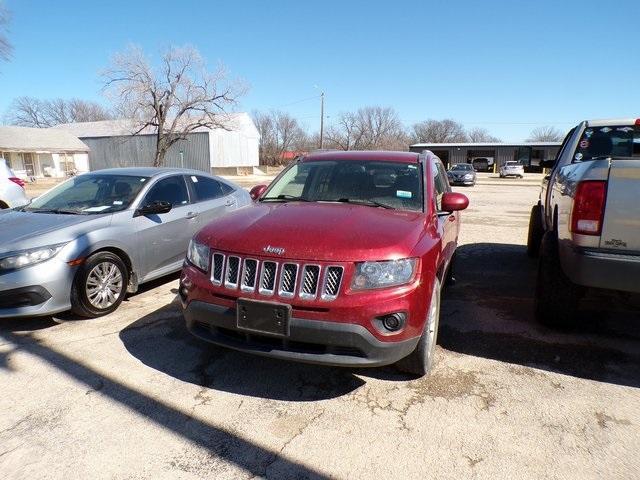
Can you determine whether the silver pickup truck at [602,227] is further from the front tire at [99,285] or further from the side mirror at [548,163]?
the front tire at [99,285]

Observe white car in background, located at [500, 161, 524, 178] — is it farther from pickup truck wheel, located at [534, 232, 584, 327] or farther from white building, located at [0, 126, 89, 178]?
white building, located at [0, 126, 89, 178]

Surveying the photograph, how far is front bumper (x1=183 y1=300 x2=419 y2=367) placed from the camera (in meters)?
2.63

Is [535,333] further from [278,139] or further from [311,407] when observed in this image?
[278,139]

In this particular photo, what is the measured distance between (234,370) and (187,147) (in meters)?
46.7

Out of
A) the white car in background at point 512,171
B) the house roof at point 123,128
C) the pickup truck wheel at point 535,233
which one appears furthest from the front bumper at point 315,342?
the white car in background at point 512,171

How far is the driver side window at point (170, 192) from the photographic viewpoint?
5246mm

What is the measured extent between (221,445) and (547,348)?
285cm

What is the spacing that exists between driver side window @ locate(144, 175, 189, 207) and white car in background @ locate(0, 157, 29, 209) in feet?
13.1

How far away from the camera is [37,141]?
139 feet

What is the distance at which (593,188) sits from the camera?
3.06 meters

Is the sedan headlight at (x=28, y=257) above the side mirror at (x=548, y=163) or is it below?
below

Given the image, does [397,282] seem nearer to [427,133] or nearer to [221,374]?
[221,374]

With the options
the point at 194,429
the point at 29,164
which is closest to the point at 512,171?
the point at 194,429

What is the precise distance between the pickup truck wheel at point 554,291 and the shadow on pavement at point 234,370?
189cm
